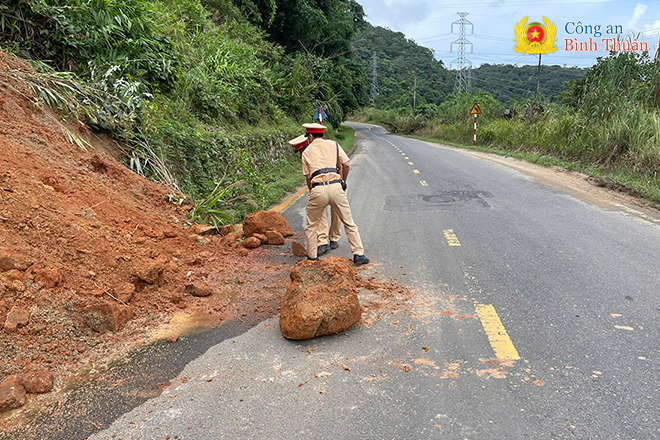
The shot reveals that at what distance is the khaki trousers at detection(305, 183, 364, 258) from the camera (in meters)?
5.38

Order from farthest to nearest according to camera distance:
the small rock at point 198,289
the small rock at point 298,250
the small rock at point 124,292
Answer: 1. the small rock at point 298,250
2. the small rock at point 198,289
3. the small rock at point 124,292

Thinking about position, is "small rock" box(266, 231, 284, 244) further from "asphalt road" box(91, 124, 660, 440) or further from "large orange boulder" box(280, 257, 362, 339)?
"large orange boulder" box(280, 257, 362, 339)

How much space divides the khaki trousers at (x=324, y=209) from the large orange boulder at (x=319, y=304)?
4.67ft

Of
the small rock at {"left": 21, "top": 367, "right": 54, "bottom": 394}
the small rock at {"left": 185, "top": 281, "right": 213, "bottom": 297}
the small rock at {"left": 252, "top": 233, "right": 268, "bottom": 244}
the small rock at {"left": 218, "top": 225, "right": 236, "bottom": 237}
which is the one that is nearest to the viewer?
the small rock at {"left": 21, "top": 367, "right": 54, "bottom": 394}

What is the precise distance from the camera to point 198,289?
174 inches

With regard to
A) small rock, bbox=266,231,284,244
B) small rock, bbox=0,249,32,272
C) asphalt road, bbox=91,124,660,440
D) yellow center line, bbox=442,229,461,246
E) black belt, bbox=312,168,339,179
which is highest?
black belt, bbox=312,168,339,179

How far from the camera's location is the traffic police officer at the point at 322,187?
5.38m

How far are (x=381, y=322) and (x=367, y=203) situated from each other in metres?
5.39

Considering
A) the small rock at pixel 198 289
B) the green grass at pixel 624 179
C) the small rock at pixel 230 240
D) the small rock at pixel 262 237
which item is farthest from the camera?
the green grass at pixel 624 179

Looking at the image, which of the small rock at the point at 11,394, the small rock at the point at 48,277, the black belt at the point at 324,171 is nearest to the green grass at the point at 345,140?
the black belt at the point at 324,171

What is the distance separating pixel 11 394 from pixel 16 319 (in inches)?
27.1

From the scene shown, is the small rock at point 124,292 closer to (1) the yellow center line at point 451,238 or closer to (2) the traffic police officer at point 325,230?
(2) the traffic police officer at point 325,230

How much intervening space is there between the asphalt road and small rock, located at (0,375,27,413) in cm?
65

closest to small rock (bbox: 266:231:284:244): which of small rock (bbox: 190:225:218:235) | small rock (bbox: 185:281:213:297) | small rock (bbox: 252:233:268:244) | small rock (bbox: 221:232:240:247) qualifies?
small rock (bbox: 252:233:268:244)
